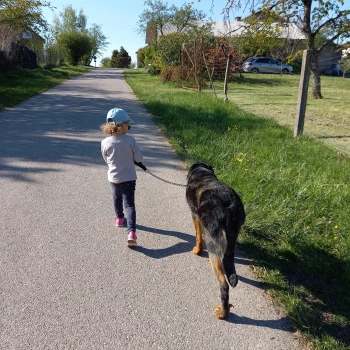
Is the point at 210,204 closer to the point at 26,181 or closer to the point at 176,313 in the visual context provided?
the point at 176,313

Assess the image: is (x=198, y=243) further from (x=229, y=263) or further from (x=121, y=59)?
(x=121, y=59)

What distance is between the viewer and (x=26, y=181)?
548cm

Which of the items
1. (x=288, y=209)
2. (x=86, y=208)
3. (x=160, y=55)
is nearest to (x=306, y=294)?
(x=288, y=209)

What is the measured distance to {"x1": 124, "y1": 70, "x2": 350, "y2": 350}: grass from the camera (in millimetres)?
2930

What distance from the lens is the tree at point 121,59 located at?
243 feet

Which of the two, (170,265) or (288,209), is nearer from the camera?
(170,265)

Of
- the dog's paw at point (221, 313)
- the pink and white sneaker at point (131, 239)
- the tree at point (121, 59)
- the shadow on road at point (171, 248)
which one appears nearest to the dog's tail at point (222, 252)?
the dog's paw at point (221, 313)

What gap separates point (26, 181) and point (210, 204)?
3.50m

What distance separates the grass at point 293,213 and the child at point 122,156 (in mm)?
1206

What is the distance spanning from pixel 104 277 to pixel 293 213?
2.28m

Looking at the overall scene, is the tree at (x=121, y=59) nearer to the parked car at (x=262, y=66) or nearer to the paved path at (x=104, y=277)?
the parked car at (x=262, y=66)

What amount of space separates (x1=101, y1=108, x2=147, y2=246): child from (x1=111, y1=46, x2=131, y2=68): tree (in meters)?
73.4

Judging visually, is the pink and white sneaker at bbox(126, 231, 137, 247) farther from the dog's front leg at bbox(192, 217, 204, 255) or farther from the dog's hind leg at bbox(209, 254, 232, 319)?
the dog's hind leg at bbox(209, 254, 232, 319)

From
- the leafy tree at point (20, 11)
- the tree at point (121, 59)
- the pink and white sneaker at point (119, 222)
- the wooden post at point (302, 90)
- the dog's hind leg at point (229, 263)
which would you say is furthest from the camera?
the tree at point (121, 59)
